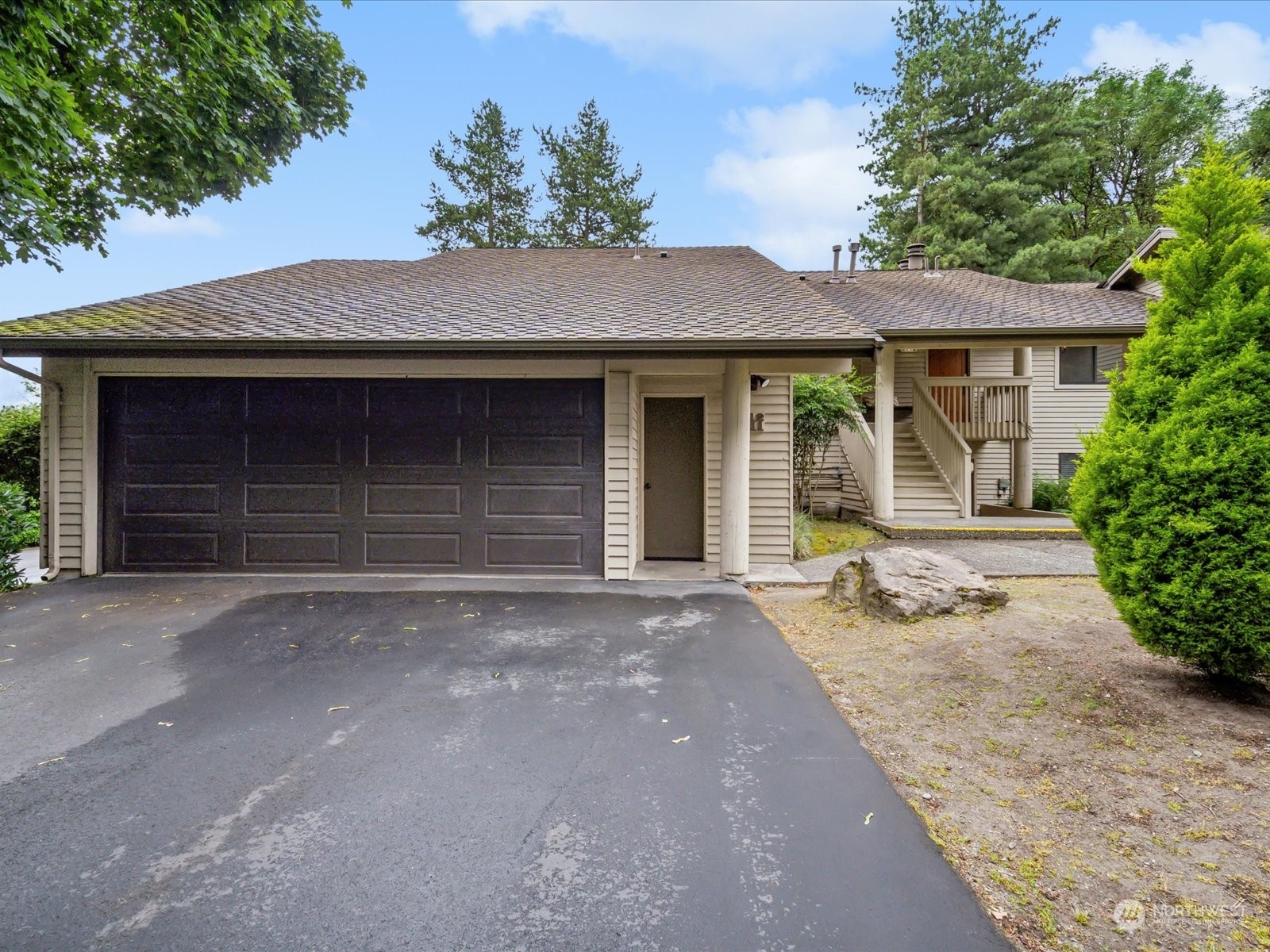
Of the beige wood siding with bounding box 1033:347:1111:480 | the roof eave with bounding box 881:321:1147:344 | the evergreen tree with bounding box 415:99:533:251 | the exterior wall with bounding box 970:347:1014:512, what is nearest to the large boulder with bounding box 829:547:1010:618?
the roof eave with bounding box 881:321:1147:344

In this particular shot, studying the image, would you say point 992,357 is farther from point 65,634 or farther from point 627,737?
point 65,634

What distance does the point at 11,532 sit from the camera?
5.93 metres

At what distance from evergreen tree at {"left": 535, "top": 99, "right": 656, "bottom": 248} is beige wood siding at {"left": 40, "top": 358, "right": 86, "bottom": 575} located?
54.0ft

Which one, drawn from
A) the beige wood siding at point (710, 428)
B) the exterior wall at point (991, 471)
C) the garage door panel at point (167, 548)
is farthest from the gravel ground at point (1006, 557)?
the garage door panel at point (167, 548)

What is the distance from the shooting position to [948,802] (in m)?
2.23

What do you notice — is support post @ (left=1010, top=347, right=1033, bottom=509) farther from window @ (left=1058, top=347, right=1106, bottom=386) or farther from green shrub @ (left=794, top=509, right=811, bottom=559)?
green shrub @ (left=794, top=509, right=811, bottom=559)

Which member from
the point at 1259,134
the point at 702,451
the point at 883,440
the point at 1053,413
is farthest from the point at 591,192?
the point at 1259,134

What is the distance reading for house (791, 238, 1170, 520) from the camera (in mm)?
8672

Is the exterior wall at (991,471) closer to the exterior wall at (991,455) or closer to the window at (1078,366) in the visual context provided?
the exterior wall at (991,455)

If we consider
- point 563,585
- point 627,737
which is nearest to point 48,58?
point 563,585

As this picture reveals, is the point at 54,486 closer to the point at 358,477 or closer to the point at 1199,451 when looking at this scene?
the point at 358,477

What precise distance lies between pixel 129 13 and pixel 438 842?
10730mm

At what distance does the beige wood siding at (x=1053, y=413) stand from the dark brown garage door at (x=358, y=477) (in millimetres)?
11448

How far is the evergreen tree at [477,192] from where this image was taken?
825 inches
